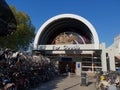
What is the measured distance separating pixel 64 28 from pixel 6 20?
2801 centimetres

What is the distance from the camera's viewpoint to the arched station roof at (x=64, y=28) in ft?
86.5

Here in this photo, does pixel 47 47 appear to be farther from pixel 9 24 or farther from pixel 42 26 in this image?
pixel 9 24

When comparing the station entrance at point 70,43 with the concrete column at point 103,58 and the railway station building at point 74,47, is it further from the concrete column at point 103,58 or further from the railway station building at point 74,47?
the concrete column at point 103,58

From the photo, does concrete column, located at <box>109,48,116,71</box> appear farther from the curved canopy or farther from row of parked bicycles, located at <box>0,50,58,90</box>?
the curved canopy

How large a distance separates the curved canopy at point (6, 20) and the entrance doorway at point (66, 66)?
84.2 ft

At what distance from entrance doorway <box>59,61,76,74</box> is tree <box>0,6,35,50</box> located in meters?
5.70

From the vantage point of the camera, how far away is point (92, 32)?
25828 millimetres

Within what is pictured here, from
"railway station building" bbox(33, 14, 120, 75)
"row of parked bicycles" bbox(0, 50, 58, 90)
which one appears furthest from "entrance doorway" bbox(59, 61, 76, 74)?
"row of parked bicycles" bbox(0, 50, 58, 90)

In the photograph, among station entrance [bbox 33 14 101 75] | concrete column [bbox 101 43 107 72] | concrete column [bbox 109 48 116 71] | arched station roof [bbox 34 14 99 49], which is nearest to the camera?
concrete column [bbox 101 43 107 72]

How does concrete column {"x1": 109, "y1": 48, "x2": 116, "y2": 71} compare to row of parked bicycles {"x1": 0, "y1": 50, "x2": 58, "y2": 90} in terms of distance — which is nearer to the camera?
row of parked bicycles {"x1": 0, "y1": 50, "x2": 58, "y2": 90}

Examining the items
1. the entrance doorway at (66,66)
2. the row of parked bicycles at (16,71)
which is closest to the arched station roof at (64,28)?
the entrance doorway at (66,66)

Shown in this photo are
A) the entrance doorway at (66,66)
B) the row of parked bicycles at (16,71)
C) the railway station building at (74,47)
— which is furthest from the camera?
the entrance doorway at (66,66)

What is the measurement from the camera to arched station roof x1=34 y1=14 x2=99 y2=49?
26.4m

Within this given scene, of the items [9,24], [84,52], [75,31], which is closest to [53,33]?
[75,31]
